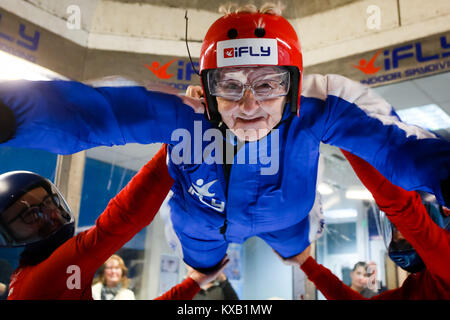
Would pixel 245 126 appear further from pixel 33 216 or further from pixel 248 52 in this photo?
pixel 33 216

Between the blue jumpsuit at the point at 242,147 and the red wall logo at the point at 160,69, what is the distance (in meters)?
1.55

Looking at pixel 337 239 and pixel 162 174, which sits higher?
pixel 337 239

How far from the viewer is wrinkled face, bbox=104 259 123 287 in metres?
2.69

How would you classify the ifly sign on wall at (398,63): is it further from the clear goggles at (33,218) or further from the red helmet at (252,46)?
the clear goggles at (33,218)

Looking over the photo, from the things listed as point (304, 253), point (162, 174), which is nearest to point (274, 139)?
point (162, 174)

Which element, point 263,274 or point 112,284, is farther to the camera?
point 263,274

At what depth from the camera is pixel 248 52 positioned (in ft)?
3.25

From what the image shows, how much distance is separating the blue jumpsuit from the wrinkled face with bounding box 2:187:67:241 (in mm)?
425

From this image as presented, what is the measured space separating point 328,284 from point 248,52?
1.25 meters

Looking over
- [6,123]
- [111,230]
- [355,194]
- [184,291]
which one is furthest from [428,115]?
[6,123]

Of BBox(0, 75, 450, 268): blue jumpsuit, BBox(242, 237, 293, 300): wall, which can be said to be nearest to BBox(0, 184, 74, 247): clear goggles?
BBox(0, 75, 450, 268): blue jumpsuit

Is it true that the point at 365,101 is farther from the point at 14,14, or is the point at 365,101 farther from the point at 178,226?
the point at 14,14
